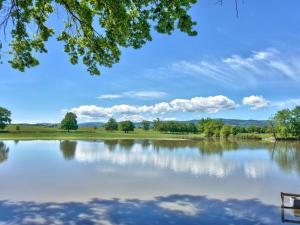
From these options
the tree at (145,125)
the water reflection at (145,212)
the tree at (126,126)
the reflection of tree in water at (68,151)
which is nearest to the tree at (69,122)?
the tree at (126,126)

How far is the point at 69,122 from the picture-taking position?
375 feet

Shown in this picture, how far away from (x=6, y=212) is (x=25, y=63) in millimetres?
6586

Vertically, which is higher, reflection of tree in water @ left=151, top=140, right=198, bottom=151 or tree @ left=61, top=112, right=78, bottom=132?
tree @ left=61, top=112, right=78, bottom=132

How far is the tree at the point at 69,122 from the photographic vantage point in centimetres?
11394

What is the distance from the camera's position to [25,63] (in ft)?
34.2

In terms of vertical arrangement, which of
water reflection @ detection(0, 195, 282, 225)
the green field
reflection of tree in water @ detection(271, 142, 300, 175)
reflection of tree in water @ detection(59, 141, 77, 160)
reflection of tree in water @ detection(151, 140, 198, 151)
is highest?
the green field

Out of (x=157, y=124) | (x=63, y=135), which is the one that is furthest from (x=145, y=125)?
(x=63, y=135)

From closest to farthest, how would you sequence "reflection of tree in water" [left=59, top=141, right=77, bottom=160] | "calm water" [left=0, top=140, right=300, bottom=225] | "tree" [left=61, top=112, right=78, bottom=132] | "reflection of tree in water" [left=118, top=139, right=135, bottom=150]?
"calm water" [left=0, top=140, right=300, bottom=225] < "reflection of tree in water" [left=59, top=141, right=77, bottom=160] < "reflection of tree in water" [left=118, top=139, right=135, bottom=150] < "tree" [left=61, top=112, right=78, bottom=132]

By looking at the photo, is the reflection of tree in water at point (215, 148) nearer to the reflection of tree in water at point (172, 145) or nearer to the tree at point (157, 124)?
the reflection of tree in water at point (172, 145)

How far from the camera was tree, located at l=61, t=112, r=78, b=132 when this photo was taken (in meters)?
114

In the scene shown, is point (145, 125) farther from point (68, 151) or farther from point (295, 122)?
point (68, 151)

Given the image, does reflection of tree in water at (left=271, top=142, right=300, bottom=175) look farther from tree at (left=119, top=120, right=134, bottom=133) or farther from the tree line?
tree at (left=119, top=120, right=134, bottom=133)

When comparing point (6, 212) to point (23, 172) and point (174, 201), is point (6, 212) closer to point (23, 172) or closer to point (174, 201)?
point (174, 201)

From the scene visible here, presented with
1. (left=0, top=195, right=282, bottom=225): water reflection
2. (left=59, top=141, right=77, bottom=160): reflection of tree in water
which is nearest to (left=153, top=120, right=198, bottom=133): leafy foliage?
(left=59, top=141, right=77, bottom=160): reflection of tree in water
